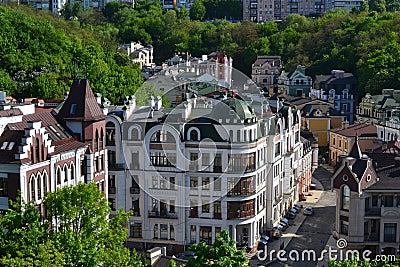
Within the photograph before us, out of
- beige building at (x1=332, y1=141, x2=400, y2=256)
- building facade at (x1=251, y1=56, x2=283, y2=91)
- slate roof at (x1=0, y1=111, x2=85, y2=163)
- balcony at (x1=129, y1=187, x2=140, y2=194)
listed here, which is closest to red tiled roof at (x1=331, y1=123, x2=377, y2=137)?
beige building at (x1=332, y1=141, x2=400, y2=256)

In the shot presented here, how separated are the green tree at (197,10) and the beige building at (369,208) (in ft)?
352

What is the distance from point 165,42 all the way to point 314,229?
78969 mm

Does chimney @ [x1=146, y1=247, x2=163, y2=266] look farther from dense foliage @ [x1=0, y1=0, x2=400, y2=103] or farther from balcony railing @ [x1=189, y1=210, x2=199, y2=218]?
dense foliage @ [x1=0, y1=0, x2=400, y2=103]

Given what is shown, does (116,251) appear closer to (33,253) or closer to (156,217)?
(33,253)

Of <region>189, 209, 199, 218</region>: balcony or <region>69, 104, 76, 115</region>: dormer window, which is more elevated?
<region>69, 104, 76, 115</region>: dormer window

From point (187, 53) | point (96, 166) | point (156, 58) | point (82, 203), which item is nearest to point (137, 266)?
point (82, 203)

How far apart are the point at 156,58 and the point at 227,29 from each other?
13641 millimetres

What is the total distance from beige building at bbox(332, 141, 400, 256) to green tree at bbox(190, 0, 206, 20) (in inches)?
4222

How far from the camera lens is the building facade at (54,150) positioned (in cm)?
2522

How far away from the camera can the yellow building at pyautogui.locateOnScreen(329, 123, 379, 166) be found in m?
54.6

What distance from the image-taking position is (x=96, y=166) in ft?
102

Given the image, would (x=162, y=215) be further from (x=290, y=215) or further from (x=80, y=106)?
(x=290, y=215)

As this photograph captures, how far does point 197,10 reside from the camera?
137m

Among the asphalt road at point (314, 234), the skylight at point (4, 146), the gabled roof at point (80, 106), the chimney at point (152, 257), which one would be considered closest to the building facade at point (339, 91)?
the asphalt road at point (314, 234)
